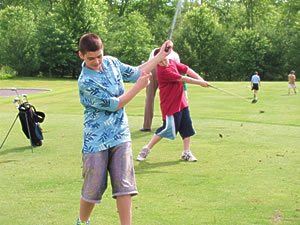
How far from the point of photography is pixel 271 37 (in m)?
67.3

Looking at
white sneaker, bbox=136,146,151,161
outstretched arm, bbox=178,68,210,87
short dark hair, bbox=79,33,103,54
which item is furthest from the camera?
white sneaker, bbox=136,146,151,161

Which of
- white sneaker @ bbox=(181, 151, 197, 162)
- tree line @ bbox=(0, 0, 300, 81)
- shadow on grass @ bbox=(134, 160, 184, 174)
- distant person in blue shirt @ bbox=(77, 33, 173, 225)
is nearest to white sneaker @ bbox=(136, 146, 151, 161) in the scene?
shadow on grass @ bbox=(134, 160, 184, 174)

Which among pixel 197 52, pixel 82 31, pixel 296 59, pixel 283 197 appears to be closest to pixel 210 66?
pixel 197 52

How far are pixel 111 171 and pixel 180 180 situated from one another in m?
2.69

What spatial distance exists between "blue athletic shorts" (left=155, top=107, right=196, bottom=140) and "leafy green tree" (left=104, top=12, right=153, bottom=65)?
173 ft

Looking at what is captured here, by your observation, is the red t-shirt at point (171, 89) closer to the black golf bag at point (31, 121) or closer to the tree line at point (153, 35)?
the black golf bag at point (31, 121)

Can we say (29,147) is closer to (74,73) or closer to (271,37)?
(74,73)

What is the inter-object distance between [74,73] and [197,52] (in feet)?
56.8

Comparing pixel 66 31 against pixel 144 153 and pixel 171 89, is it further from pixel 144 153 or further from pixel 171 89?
pixel 171 89

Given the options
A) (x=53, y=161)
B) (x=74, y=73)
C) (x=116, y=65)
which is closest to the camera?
(x=116, y=65)

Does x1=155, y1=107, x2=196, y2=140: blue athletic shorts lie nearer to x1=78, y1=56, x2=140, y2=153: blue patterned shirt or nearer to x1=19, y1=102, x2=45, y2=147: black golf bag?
x1=19, y1=102, x2=45, y2=147: black golf bag

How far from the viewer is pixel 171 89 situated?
8469mm

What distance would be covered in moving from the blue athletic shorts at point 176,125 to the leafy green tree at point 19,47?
46836 millimetres

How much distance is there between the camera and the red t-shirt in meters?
8.34
